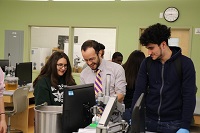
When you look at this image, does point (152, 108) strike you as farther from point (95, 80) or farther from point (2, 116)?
point (2, 116)

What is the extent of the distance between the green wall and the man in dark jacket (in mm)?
4339

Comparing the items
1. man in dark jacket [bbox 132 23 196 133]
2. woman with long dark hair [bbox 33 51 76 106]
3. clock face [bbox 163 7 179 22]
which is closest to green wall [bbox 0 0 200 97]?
clock face [bbox 163 7 179 22]

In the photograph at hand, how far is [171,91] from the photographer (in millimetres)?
2035

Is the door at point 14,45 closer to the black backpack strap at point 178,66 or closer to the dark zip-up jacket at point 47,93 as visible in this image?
the dark zip-up jacket at point 47,93

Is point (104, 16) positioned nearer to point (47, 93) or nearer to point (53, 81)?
point (53, 81)

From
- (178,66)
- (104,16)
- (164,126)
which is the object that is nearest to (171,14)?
(104,16)

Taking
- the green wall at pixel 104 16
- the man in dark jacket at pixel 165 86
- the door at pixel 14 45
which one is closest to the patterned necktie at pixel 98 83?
the man in dark jacket at pixel 165 86

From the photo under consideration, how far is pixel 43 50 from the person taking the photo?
24.5 feet

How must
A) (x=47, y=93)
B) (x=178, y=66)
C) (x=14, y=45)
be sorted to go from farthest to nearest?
(x=14, y=45)
(x=47, y=93)
(x=178, y=66)

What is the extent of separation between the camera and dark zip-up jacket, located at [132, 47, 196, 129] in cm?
198

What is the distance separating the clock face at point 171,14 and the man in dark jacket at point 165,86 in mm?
4299

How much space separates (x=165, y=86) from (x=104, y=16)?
4.84m

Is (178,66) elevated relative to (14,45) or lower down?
lower down

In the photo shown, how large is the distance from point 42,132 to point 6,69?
A: 12.2 ft
